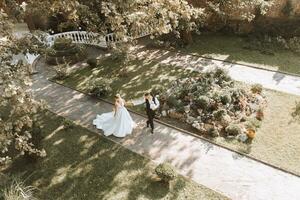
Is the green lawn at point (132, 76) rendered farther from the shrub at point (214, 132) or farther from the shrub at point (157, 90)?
the shrub at point (214, 132)

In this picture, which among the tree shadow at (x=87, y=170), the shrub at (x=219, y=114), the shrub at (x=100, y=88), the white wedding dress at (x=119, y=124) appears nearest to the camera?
the tree shadow at (x=87, y=170)

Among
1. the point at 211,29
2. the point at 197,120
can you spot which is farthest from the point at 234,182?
the point at 211,29

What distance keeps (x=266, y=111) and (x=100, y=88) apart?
8632mm

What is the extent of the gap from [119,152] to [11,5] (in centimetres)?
726

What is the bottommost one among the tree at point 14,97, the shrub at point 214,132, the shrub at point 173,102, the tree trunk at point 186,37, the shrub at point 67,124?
the shrub at point 214,132

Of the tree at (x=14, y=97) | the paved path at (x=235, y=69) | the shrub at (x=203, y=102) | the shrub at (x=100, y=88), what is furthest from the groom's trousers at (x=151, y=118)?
the paved path at (x=235, y=69)

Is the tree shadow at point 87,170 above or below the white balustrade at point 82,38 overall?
below

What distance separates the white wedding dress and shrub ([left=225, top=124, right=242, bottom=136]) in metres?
4.30

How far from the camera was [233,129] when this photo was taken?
612 inches

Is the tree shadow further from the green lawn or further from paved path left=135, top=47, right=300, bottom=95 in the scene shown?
paved path left=135, top=47, right=300, bottom=95

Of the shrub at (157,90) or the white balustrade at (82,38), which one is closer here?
the shrub at (157,90)

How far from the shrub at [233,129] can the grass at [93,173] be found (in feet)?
11.7

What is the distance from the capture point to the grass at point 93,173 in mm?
Answer: 12844

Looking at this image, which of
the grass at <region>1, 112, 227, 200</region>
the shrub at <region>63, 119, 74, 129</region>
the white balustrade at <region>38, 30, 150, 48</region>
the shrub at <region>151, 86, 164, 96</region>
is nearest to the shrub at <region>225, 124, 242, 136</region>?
the grass at <region>1, 112, 227, 200</region>
